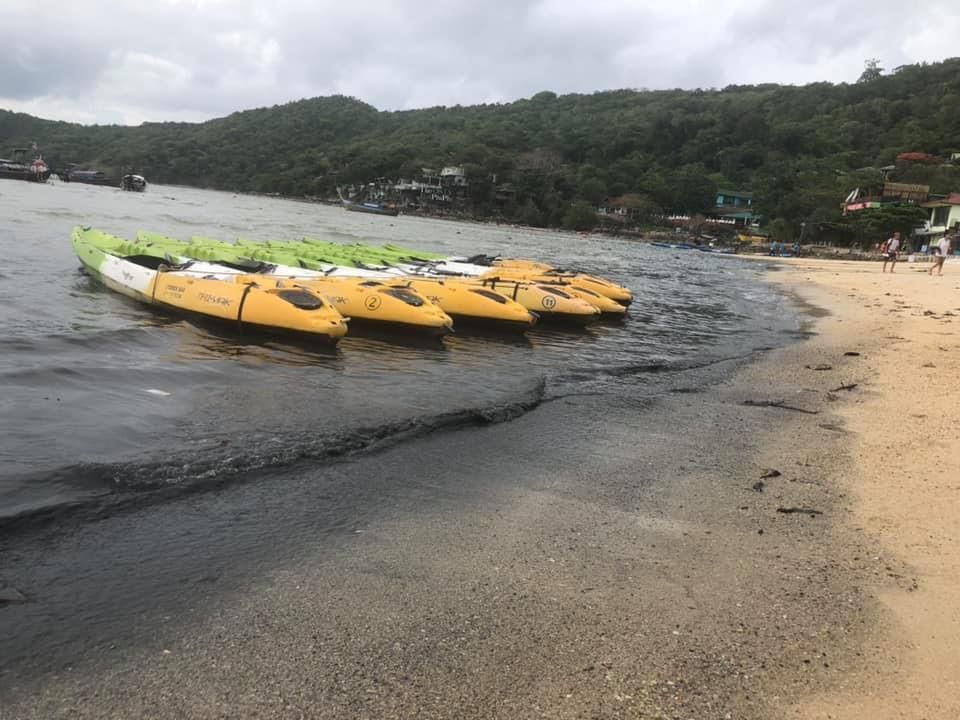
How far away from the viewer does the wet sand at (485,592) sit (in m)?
2.69

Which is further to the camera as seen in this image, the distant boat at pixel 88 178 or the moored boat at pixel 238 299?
the distant boat at pixel 88 178

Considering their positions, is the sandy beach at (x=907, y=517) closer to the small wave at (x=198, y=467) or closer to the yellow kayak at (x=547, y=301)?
the small wave at (x=198, y=467)

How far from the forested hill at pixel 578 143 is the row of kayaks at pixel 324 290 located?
7217 centimetres

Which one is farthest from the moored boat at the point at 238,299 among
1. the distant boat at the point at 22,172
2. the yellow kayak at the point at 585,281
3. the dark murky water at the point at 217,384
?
the distant boat at the point at 22,172

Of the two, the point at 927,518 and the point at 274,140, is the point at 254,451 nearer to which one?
the point at 927,518

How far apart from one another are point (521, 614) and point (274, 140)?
144 m

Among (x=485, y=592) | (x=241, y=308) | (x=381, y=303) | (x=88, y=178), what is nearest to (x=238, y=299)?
(x=241, y=308)

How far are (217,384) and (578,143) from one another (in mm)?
122431

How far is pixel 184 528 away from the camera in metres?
4.17

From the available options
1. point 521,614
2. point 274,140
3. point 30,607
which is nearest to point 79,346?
point 30,607

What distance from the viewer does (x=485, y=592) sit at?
11.4 feet

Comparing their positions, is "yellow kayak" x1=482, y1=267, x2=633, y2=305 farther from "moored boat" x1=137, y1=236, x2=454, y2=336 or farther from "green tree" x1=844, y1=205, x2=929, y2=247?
"green tree" x1=844, y1=205, x2=929, y2=247

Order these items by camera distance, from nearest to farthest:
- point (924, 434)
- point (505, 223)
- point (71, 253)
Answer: point (924, 434), point (71, 253), point (505, 223)

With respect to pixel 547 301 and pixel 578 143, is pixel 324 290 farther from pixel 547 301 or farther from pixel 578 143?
pixel 578 143
